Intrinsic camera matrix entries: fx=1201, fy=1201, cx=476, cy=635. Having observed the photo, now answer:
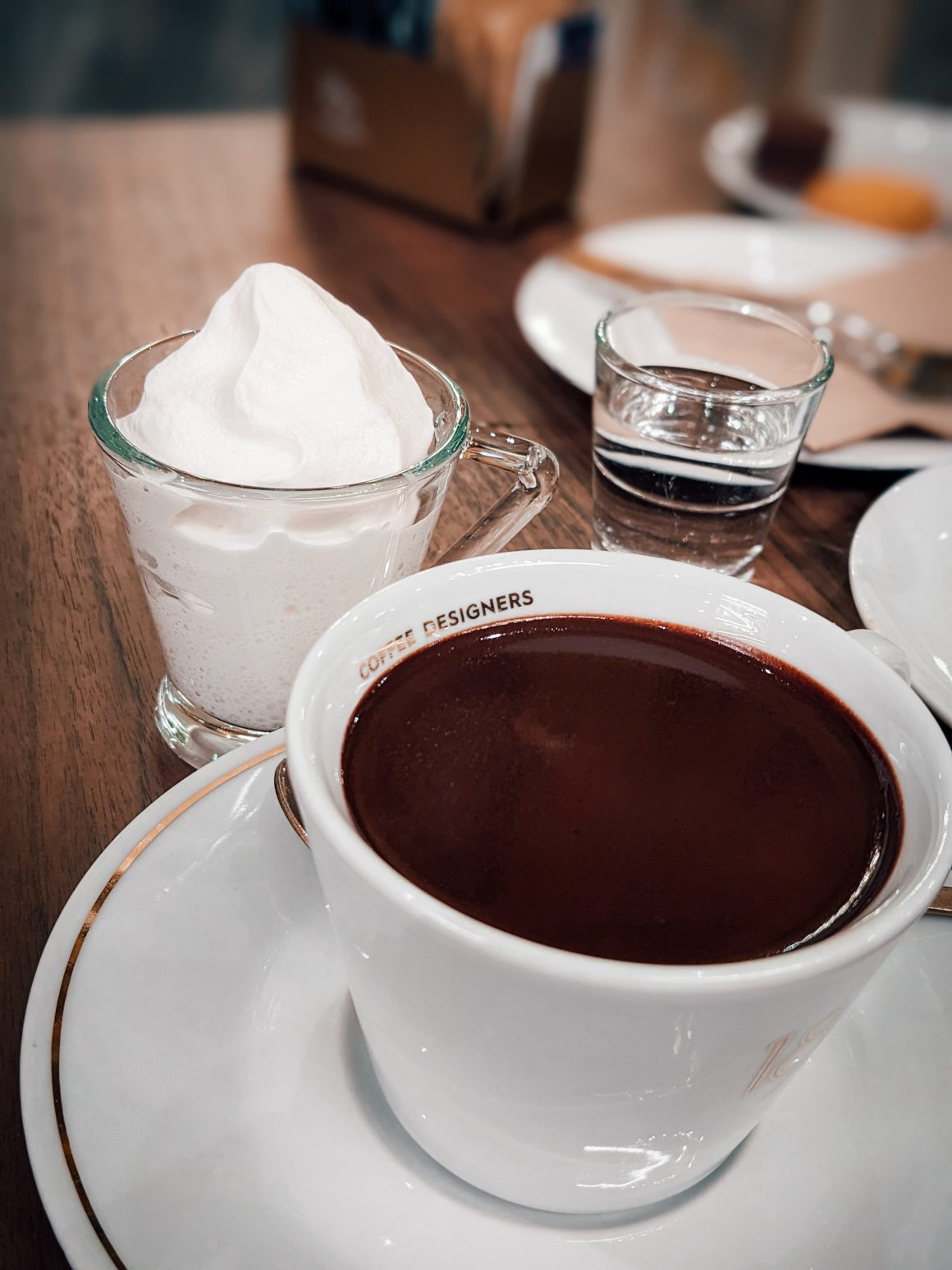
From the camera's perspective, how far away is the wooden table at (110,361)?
49cm

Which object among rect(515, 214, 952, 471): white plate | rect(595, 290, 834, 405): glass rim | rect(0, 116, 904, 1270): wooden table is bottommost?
rect(0, 116, 904, 1270): wooden table

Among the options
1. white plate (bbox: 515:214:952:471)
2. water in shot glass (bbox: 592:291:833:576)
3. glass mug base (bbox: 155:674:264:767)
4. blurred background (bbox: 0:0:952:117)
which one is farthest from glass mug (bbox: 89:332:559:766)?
blurred background (bbox: 0:0:952:117)

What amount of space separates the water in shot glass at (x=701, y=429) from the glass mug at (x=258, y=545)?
0.36 feet

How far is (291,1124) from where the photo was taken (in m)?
0.36

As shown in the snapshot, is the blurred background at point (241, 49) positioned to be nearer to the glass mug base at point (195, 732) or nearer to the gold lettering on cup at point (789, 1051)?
the glass mug base at point (195, 732)

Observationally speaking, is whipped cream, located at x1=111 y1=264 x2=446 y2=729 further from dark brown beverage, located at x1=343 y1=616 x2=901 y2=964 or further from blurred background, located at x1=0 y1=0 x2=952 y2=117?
blurred background, located at x1=0 y1=0 x2=952 y2=117

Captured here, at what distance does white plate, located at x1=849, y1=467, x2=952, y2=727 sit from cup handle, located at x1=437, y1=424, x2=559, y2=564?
0.59ft

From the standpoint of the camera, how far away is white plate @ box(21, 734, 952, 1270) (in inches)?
13.0

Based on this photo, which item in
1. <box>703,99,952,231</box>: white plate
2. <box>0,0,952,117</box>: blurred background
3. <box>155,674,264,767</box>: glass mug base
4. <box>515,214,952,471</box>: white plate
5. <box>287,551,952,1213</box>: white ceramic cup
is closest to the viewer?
<box>287,551,952,1213</box>: white ceramic cup

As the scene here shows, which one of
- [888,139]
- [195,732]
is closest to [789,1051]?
[195,732]

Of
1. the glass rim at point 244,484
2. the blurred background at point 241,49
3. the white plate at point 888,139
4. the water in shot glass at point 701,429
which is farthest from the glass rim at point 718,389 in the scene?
the blurred background at point 241,49

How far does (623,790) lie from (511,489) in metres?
0.22

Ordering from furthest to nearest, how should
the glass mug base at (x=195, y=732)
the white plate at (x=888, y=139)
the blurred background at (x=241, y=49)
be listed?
the blurred background at (x=241, y=49)
the white plate at (x=888, y=139)
the glass mug base at (x=195, y=732)

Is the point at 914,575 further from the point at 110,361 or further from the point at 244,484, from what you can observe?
the point at 110,361
